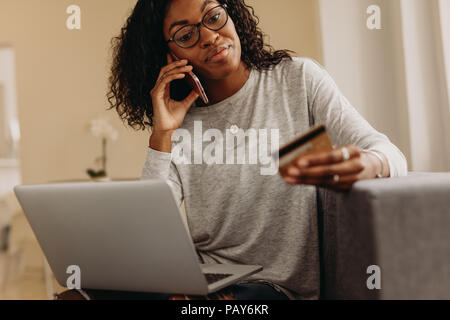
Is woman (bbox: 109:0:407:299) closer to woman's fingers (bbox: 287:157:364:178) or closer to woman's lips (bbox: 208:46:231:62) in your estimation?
woman's lips (bbox: 208:46:231:62)

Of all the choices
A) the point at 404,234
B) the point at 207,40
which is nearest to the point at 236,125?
the point at 207,40

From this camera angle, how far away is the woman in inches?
43.1

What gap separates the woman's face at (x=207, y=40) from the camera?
116 centimetres

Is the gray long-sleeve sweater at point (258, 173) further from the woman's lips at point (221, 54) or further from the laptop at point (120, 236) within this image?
the laptop at point (120, 236)

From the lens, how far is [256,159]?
1.17m

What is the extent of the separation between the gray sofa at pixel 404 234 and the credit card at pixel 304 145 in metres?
0.10

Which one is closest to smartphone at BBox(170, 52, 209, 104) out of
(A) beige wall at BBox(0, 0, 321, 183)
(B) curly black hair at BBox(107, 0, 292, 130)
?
(B) curly black hair at BBox(107, 0, 292, 130)

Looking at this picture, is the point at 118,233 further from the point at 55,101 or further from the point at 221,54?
the point at 55,101

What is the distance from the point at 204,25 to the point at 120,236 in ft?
2.11

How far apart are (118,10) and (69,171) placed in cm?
134

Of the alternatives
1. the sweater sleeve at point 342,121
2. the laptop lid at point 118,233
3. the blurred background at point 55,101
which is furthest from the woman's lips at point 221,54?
the blurred background at point 55,101

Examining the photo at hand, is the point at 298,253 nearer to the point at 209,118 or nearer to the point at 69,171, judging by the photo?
the point at 209,118

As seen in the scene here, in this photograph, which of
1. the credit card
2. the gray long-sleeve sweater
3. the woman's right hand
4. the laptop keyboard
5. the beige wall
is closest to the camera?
the credit card

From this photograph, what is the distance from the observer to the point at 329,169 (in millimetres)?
666
